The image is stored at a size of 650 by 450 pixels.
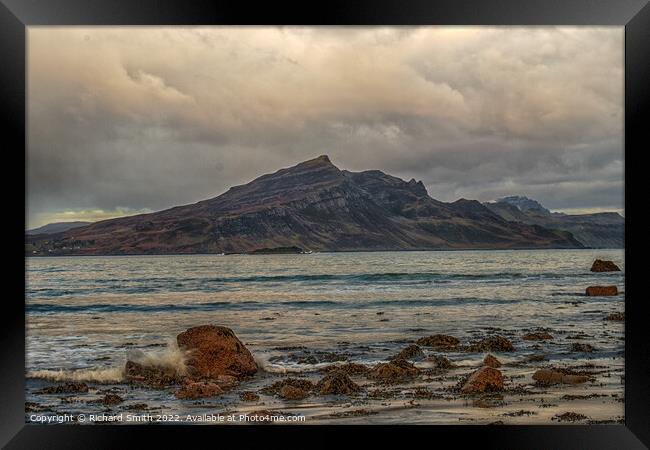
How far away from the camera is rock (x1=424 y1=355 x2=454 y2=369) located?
25.3ft

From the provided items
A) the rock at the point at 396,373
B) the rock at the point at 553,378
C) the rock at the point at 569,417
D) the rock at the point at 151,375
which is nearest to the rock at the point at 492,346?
the rock at the point at 553,378

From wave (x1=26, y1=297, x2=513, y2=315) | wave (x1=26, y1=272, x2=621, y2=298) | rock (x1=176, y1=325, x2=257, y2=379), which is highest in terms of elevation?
wave (x1=26, y1=272, x2=621, y2=298)

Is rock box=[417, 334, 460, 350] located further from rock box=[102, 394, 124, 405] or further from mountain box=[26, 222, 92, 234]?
mountain box=[26, 222, 92, 234]

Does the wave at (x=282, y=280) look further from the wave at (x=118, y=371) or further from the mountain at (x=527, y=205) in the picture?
the wave at (x=118, y=371)

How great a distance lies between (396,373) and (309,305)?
16.9ft

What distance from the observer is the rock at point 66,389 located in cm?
691

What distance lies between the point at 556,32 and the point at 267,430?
976 cm

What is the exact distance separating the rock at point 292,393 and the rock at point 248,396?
1.43 feet

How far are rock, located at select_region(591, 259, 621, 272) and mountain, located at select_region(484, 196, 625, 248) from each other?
28.1 inches

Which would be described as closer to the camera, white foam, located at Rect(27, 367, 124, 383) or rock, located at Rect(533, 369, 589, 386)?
rock, located at Rect(533, 369, 589, 386)

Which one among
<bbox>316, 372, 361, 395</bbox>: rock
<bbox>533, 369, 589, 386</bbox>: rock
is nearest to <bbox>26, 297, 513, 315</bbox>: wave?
<bbox>533, 369, 589, 386</bbox>: rock

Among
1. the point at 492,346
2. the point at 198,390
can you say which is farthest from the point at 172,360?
the point at 492,346

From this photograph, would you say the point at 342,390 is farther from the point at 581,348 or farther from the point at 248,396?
the point at 581,348

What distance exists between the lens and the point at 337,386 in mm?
6336
